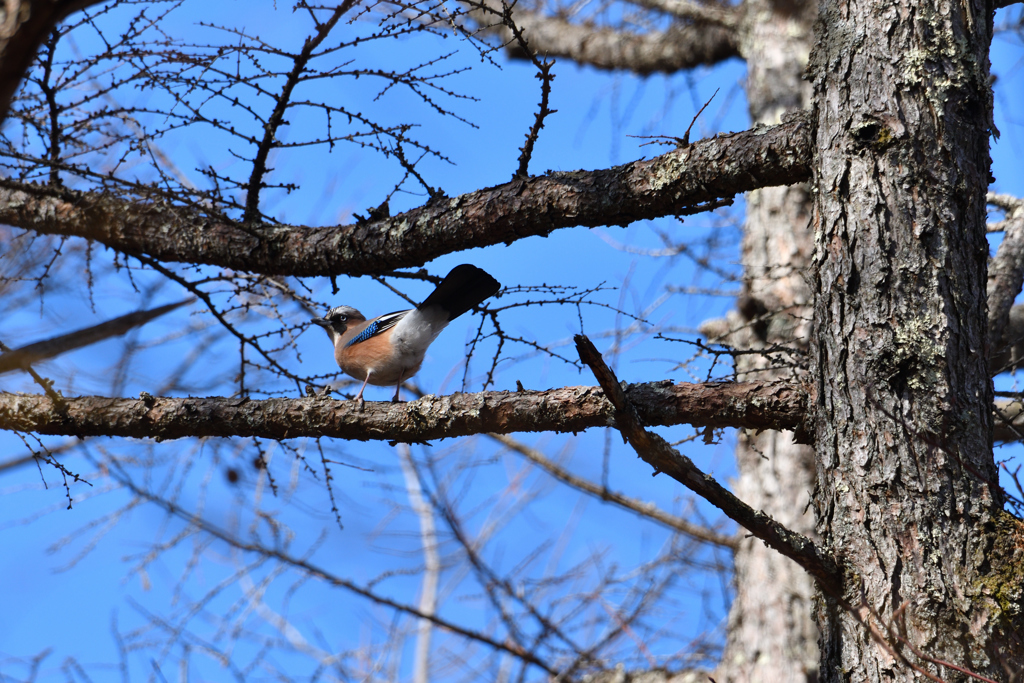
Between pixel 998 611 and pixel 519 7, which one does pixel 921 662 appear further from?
pixel 519 7

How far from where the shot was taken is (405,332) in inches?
171

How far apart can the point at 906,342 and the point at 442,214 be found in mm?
1758

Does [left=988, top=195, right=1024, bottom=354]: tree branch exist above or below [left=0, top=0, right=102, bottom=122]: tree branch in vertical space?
above

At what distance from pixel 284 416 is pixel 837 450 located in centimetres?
207

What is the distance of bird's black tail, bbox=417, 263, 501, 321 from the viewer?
11.9ft

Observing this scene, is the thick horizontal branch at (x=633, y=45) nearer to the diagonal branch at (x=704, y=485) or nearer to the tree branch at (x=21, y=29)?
the diagonal branch at (x=704, y=485)

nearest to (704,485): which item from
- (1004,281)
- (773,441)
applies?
(1004,281)

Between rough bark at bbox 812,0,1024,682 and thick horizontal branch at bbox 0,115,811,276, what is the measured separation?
10.4 inches

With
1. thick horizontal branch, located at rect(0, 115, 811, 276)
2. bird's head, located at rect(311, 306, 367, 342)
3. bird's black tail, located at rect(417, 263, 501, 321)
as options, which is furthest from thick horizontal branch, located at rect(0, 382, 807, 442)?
bird's head, located at rect(311, 306, 367, 342)

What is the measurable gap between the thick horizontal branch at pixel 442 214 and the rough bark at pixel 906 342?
0.87 ft

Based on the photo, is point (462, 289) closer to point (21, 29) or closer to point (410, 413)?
point (410, 413)

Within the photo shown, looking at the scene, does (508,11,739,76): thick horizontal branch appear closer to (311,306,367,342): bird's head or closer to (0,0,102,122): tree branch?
(311,306,367,342): bird's head

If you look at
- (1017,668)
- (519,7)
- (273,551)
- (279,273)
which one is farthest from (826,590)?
(519,7)

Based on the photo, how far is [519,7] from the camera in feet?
22.7
